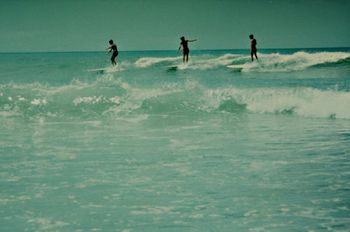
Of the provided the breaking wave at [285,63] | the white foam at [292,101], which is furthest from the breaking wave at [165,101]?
the breaking wave at [285,63]

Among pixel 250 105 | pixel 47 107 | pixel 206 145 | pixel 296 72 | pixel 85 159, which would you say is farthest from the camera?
pixel 296 72

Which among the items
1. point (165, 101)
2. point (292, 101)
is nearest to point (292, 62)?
point (165, 101)

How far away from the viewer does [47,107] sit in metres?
17.2

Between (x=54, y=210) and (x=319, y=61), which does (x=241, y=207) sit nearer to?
(x=54, y=210)

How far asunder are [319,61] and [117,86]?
19978 mm

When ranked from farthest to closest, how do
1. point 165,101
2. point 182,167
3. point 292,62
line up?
1. point 292,62
2. point 165,101
3. point 182,167

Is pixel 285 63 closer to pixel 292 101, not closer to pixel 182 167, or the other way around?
pixel 292 101

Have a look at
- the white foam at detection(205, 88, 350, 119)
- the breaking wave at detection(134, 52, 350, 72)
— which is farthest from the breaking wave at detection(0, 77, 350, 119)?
the breaking wave at detection(134, 52, 350, 72)

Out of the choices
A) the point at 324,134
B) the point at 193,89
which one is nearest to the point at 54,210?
the point at 324,134

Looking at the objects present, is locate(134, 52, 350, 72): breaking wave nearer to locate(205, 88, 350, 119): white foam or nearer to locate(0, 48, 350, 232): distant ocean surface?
locate(205, 88, 350, 119): white foam

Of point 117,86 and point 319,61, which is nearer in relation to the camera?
point 117,86

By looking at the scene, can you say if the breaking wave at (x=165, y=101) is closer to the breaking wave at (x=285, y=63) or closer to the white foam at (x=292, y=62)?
the white foam at (x=292, y=62)

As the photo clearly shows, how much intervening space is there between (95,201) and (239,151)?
11.0ft

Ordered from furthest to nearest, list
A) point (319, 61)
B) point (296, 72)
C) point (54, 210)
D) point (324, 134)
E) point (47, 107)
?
point (319, 61) < point (296, 72) < point (47, 107) < point (324, 134) < point (54, 210)
